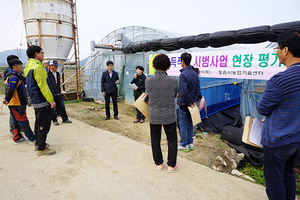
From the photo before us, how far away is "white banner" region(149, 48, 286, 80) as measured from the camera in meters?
4.54

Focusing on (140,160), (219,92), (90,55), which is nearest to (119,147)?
(140,160)

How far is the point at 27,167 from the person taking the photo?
2.98 m

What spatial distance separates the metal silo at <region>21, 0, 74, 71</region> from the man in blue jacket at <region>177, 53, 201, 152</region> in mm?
7588

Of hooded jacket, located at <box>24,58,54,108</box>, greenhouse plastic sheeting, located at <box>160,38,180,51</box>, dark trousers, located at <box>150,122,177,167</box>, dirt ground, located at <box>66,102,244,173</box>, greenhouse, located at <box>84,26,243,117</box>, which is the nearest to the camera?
dark trousers, located at <box>150,122,177,167</box>

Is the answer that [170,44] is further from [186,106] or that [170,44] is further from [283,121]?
[283,121]

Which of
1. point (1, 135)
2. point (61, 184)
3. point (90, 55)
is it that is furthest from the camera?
point (90, 55)

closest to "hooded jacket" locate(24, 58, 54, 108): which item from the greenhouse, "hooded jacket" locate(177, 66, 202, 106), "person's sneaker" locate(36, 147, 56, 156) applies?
"person's sneaker" locate(36, 147, 56, 156)

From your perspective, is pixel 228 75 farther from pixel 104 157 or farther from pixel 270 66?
pixel 104 157

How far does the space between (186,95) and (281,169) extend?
1967mm

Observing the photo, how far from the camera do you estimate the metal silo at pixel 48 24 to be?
830 centimetres

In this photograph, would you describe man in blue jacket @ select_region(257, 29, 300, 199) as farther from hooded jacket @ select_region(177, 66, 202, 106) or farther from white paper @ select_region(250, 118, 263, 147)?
hooded jacket @ select_region(177, 66, 202, 106)

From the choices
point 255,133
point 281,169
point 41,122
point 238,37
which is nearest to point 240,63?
point 238,37

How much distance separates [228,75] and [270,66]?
1.06 meters

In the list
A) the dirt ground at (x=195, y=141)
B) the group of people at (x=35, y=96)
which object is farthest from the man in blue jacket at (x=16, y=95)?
the dirt ground at (x=195, y=141)
